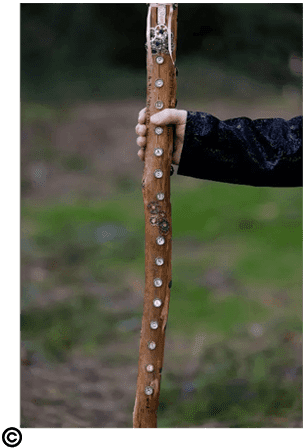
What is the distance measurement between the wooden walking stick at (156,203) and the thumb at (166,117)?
0.02 meters

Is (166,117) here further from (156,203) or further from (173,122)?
(156,203)

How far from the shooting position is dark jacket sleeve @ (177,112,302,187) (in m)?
1.26

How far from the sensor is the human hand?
1231 mm

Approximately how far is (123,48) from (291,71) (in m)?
0.86

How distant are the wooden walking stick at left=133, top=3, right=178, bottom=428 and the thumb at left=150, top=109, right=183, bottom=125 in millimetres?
21

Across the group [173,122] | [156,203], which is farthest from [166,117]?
[156,203]

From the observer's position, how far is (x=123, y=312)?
7.51 ft

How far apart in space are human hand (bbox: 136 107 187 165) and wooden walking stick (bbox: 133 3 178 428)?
0.02 m

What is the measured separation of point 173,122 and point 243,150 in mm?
237

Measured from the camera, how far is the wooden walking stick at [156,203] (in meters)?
1.24

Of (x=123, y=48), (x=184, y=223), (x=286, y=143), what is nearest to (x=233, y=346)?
(x=184, y=223)

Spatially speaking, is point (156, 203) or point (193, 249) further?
point (193, 249)

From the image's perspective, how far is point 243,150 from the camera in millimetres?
1297

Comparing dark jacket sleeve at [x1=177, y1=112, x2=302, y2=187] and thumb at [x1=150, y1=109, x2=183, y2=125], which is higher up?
thumb at [x1=150, y1=109, x2=183, y2=125]
